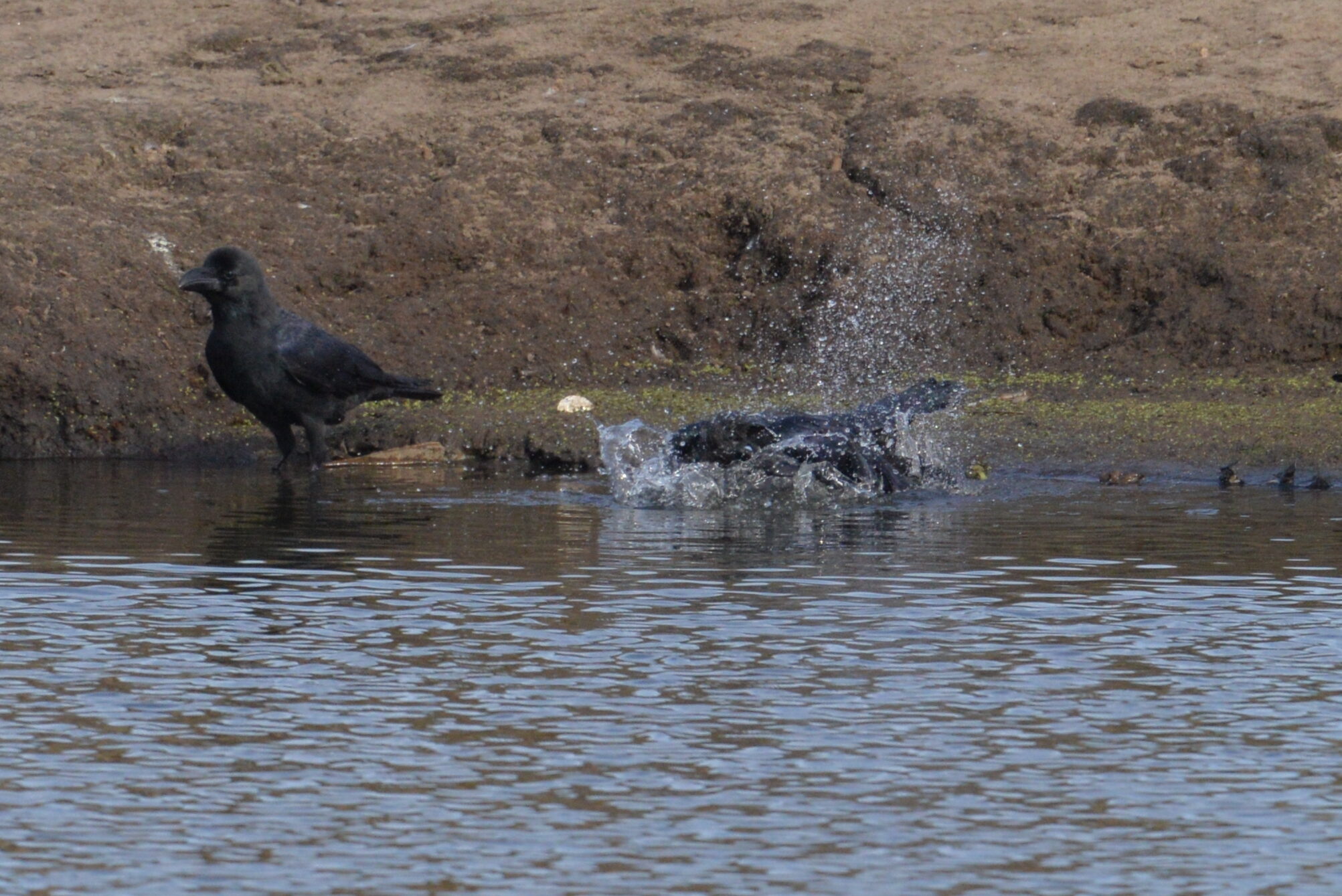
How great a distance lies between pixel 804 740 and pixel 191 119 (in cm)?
1140

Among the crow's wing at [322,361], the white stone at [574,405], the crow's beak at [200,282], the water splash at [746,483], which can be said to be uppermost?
the crow's beak at [200,282]

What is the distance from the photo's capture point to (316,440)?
1166 centimetres

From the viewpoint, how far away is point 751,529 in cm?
903

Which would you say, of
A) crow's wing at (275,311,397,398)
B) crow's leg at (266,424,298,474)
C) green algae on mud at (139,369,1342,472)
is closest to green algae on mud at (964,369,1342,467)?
green algae on mud at (139,369,1342,472)

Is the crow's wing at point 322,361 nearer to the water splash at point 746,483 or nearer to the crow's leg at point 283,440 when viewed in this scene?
the crow's leg at point 283,440

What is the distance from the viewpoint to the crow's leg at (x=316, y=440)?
1161cm

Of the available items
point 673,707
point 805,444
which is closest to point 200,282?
point 805,444

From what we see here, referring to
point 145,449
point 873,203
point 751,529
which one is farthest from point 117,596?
point 873,203

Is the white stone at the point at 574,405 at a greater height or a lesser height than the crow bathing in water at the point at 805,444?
greater

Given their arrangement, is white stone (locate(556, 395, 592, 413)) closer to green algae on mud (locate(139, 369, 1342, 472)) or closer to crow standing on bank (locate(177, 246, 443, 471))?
green algae on mud (locate(139, 369, 1342, 472))

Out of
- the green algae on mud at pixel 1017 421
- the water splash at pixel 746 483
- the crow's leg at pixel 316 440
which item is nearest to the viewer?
the water splash at pixel 746 483

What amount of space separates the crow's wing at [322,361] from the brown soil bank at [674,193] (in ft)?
4.47

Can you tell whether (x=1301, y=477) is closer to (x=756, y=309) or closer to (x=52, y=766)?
(x=756, y=309)

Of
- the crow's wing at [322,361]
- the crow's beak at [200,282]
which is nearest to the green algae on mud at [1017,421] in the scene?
the crow's wing at [322,361]
